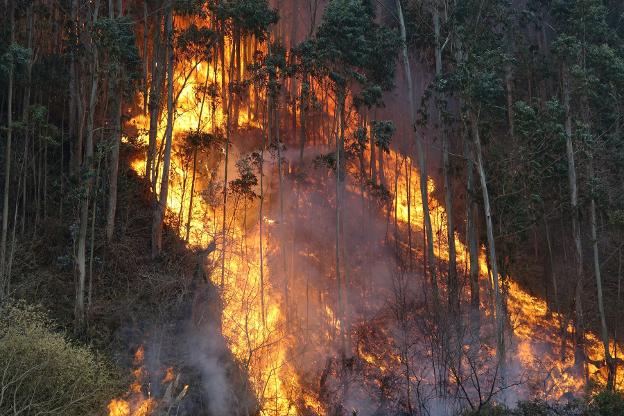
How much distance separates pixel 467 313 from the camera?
21.4m

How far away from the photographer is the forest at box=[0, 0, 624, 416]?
1755 centimetres

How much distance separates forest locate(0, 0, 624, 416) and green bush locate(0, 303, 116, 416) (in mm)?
97

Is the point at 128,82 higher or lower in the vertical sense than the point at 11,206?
higher

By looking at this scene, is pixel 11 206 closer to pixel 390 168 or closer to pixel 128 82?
pixel 128 82

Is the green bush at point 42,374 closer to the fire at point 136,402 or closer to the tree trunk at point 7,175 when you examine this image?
the fire at point 136,402

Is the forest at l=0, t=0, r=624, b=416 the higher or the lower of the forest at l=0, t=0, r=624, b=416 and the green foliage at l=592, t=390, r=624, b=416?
the higher

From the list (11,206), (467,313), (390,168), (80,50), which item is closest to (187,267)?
(11,206)

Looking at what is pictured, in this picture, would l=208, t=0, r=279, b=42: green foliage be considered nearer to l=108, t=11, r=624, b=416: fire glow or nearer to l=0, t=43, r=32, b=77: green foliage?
l=108, t=11, r=624, b=416: fire glow

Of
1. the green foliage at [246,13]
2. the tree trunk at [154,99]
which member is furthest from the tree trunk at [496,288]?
the tree trunk at [154,99]

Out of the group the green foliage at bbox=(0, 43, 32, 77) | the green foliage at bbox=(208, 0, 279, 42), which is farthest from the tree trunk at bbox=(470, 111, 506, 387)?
the green foliage at bbox=(0, 43, 32, 77)

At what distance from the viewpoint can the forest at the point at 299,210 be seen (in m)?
17.5

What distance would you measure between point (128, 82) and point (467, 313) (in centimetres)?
1460

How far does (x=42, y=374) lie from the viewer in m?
13.1

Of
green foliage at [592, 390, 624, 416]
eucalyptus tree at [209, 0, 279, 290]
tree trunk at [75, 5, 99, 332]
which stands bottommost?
green foliage at [592, 390, 624, 416]
